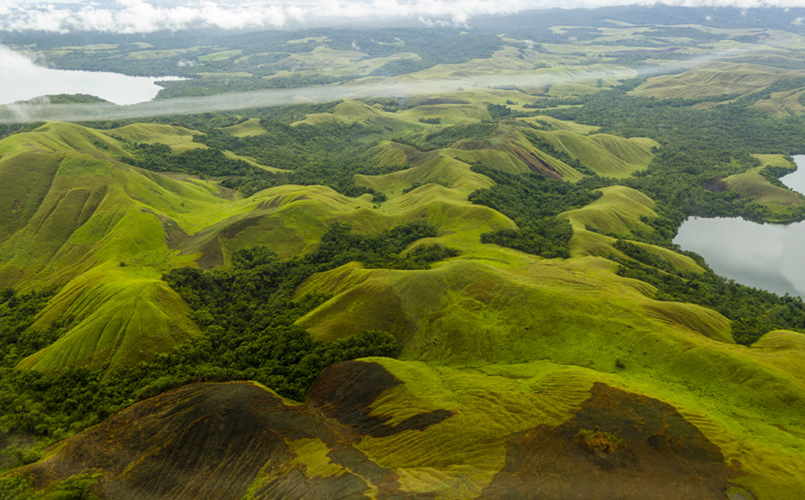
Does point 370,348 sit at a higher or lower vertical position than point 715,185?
higher

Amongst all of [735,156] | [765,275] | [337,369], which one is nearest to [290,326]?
[337,369]

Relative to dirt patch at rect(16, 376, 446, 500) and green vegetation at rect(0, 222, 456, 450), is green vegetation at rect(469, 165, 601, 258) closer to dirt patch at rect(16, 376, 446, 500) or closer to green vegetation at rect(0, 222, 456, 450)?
green vegetation at rect(0, 222, 456, 450)

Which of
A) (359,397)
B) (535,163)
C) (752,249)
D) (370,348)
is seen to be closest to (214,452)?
(359,397)

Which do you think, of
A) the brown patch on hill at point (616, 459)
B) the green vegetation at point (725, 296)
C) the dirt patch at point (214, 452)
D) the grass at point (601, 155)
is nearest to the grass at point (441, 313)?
the brown patch on hill at point (616, 459)

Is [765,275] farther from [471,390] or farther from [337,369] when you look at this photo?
[337,369]

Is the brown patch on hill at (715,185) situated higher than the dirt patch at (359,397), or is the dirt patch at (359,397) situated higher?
the dirt patch at (359,397)

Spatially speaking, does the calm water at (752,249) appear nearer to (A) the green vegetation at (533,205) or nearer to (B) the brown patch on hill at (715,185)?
(B) the brown patch on hill at (715,185)

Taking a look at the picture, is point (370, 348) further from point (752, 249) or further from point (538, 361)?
point (752, 249)

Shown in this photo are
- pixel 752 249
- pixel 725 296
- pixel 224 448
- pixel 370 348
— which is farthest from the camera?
pixel 752 249

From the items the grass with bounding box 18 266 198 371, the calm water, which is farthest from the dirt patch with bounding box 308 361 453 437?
the calm water
